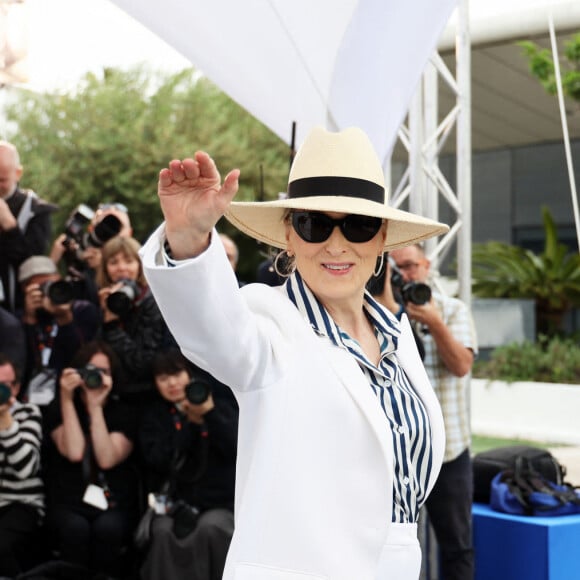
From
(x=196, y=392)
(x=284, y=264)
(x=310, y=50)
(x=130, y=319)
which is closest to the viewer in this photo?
(x=284, y=264)

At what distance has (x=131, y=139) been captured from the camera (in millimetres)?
18281

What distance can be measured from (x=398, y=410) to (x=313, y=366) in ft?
0.72

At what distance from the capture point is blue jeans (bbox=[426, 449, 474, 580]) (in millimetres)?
3871

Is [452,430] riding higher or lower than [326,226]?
lower

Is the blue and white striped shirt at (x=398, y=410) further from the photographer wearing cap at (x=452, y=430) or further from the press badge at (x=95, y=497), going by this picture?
the press badge at (x=95, y=497)

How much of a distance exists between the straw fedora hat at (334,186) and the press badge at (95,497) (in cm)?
239

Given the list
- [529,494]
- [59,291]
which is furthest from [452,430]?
[59,291]

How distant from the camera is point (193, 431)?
3.94 meters

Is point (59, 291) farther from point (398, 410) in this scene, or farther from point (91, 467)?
point (398, 410)

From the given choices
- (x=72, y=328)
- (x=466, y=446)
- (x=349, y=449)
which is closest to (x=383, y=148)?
(x=466, y=446)

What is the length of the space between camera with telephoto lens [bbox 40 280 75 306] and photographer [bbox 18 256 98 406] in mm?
74

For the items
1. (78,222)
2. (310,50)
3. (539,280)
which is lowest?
(78,222)

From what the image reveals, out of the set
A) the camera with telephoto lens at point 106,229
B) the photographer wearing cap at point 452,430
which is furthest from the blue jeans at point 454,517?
the camera with telephoto lens at point 106,229

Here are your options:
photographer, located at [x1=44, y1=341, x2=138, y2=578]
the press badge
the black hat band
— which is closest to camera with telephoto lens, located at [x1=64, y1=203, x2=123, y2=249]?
photographer, located at [x1=44, y1=341, x2=138, y2=578]
